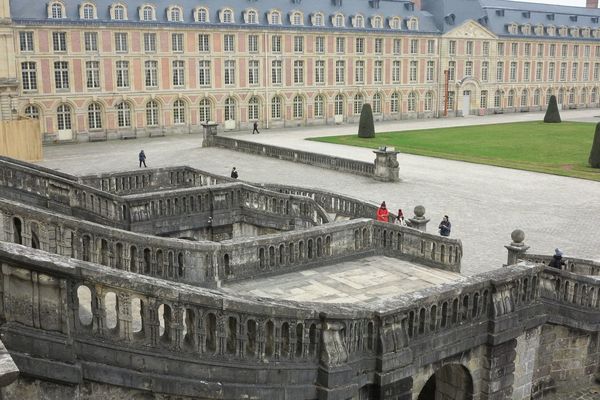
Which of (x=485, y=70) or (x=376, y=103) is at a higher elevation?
(x=485, y=70)

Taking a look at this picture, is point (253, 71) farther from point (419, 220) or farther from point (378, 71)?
point (419, 220)

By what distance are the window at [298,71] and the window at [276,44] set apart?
6.75 ft

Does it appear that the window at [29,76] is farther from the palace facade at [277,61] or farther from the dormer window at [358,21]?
the dormer window at [358,21]

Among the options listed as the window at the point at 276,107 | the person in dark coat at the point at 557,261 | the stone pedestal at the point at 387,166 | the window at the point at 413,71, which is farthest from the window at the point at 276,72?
the person in dark coat at the point at 557,261

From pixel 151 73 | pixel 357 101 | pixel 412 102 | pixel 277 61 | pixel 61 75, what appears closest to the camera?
pixel 61 75

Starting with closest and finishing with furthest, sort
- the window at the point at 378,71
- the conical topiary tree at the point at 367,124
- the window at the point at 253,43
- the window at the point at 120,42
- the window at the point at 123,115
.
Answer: the conical topiary tree at the point at 367,124 < the window at the point at 120,42 < the window at the point at 123,115 < the window at the point at 253,43 < the window at the point at 378,71

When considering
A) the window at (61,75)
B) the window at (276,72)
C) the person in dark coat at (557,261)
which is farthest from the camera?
the window at (276,72)

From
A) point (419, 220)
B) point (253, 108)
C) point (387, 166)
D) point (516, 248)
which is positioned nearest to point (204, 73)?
point (253, 108)

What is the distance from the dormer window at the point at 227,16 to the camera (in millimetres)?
51531

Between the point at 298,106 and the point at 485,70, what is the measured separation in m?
23.4

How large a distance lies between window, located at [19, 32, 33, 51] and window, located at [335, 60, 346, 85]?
2574 cm

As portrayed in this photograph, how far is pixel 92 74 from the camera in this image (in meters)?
46.3

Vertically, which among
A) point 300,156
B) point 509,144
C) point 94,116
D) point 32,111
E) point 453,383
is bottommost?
point 453,383

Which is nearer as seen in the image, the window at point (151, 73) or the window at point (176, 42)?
the window at point (151, 73)
